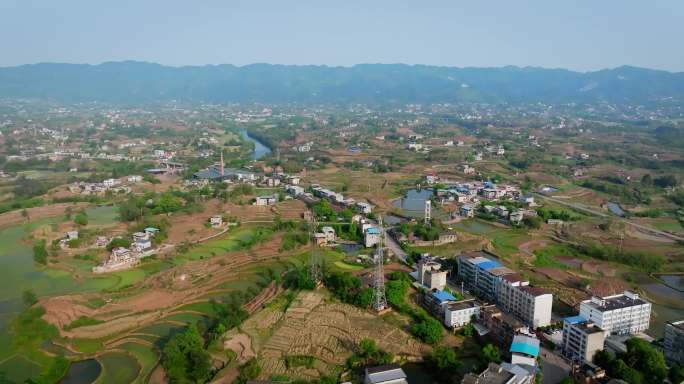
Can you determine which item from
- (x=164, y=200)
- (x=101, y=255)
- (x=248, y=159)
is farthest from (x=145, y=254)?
(x=248, y=159)

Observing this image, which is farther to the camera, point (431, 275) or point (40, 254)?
point (40, 254)

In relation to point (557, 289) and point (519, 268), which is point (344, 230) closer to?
point (519, 268)

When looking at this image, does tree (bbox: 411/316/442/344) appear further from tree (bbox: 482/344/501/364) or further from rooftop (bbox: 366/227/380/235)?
rooftop (bbox: 366/227/380/235)

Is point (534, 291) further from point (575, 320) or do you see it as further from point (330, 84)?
point (330, 84)

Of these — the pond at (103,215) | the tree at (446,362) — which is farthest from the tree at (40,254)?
the tree at (446,362)

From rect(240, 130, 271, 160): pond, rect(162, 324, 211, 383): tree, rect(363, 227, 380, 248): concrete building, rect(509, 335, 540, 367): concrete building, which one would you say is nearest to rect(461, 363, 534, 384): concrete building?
rect(509, 335, 540, 367): concrete building

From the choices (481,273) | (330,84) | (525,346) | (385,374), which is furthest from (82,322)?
(330,84)
